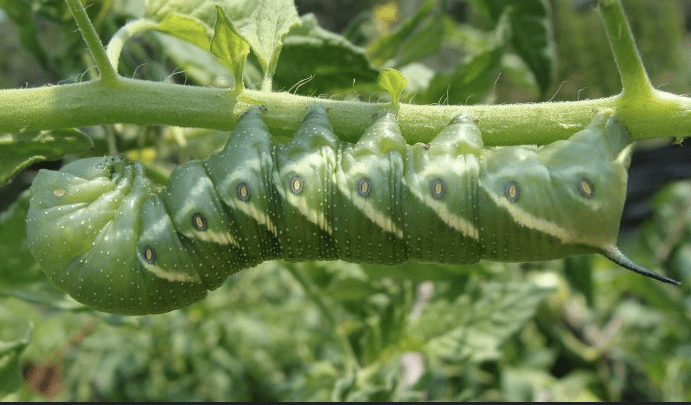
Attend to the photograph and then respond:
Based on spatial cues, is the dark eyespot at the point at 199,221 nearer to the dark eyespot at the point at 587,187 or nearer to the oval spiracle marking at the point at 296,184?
the oval spiracle marking at the point at 296,184

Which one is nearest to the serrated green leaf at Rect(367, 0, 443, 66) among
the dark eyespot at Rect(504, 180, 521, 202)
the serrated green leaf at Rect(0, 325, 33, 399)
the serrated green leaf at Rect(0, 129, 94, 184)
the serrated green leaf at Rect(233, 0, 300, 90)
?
the serrated green leaf at Rect(233, 0, 300, 90)

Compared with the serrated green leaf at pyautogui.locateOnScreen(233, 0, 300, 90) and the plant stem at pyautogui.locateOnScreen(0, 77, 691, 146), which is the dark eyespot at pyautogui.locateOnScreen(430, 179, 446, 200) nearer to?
the plant stem at pyautogui.locateOnScreen(0, 77, 691, 146)

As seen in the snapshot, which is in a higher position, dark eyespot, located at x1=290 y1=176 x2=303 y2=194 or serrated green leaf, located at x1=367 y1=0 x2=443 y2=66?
dark eyespot, located at x1=290 y1=176 x2=303 y2=194

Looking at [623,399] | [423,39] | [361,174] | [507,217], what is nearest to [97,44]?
[361,174]

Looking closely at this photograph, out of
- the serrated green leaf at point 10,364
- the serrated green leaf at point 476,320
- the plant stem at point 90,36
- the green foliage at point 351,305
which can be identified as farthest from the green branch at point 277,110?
the serrated green leaf at point 476,320

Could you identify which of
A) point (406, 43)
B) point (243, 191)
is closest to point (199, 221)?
point (243, 191)

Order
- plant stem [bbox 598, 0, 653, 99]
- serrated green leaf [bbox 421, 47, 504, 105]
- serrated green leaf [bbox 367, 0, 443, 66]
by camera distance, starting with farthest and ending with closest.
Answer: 1. serrated green leaf [bbox 367, 0, 443, 66]
2. serrated green leaf [bbox 421, 47, 504, 105]
3. plant stem [bbox 598, 0, 653, 99]

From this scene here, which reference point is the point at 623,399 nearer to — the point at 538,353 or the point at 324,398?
the point at 538,353
